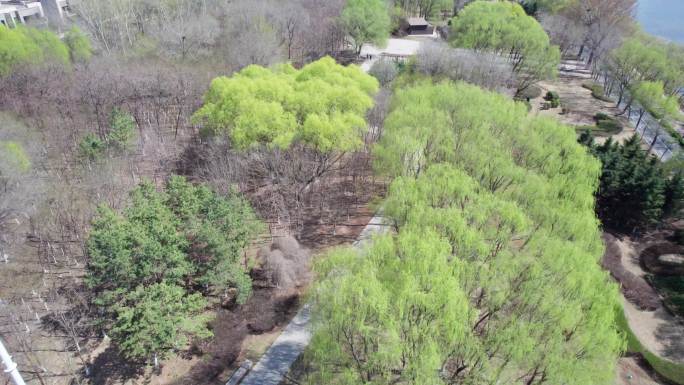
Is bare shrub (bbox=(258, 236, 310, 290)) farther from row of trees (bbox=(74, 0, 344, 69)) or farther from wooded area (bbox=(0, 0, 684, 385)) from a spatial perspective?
row of trees (bbox=(74, 0, 344, 69))

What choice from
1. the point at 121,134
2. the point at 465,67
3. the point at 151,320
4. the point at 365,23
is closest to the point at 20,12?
the point at 365,23

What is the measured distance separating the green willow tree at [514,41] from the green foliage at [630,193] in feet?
60.4

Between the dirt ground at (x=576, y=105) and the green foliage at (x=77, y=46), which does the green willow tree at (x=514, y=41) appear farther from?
the green foliage at (x=77, y=46)

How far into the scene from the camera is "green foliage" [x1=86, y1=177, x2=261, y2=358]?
15711 millimetres

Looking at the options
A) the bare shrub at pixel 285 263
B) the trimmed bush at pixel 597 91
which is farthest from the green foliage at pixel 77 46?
the trimmed bush at pixel 597 91

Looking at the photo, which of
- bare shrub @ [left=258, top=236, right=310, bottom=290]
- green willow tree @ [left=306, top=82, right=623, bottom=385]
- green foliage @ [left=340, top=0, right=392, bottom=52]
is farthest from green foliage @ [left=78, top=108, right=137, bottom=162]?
green foliage @ [left=340, top=0, right=392, bottom=52]

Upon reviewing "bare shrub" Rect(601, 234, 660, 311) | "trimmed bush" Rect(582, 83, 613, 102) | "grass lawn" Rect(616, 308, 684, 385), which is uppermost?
"trimmed bush" Rect(582, 83, 613, 102)

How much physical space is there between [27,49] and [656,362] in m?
50.0

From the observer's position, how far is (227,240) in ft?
62.7

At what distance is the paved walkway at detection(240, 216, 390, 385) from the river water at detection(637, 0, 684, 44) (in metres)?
77.3

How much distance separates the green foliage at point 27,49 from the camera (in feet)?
118

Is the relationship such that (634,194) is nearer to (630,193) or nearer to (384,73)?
(630,193)

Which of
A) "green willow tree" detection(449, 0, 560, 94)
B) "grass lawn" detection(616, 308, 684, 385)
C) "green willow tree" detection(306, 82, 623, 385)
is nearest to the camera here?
"green willow tree" detection(306, 82, 623, 385)

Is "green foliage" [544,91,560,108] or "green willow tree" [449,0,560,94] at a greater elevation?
"green willow tree" [449,0,560,94]
